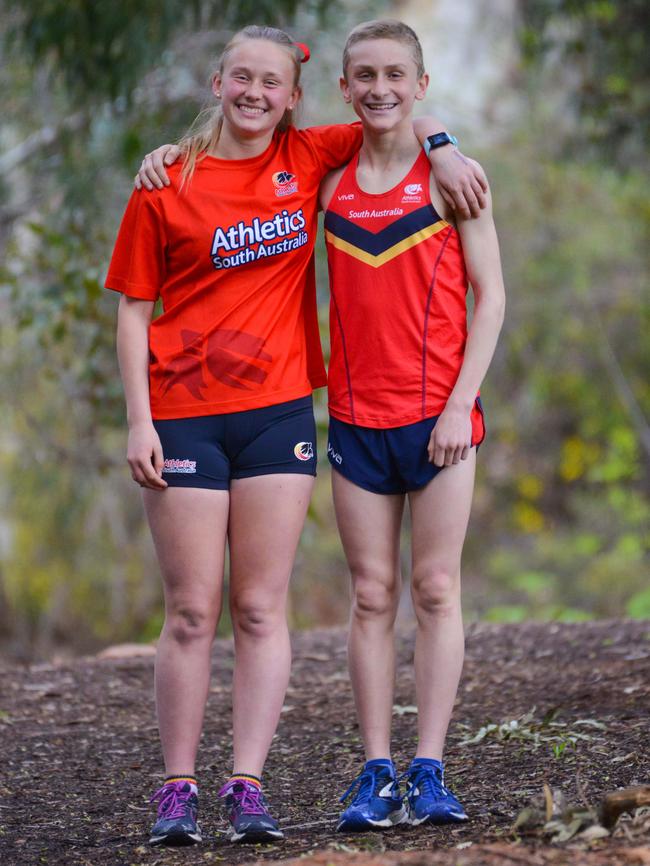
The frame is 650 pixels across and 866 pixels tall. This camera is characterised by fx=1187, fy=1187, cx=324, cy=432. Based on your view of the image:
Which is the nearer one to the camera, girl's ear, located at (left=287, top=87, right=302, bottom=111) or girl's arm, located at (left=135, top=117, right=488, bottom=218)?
girl's arm, located at (left=135, top=117, right=488, bottom=218)

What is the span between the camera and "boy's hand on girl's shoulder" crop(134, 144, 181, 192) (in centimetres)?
311

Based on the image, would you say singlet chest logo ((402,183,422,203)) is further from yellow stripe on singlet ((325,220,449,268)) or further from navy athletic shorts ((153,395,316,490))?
navy athletic shorts ((153,395,316,490))

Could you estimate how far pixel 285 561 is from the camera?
314 cm

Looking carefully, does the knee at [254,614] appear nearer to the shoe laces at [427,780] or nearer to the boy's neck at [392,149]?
the shoe laces at [427,780]

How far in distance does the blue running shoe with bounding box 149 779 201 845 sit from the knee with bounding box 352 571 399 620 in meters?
0.65

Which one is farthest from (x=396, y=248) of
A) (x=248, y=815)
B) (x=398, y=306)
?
(x=248, y=815)

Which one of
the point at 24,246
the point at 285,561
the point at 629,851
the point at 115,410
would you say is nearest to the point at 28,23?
the point at 115,410

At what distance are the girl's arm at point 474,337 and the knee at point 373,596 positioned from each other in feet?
1.16

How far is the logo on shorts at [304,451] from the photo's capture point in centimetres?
312

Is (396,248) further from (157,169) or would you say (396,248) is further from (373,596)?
(373,596)

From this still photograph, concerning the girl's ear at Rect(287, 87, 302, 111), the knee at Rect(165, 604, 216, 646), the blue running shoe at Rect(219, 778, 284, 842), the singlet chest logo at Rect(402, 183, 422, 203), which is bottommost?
the blue running shoe at Rect(219, 778, 284, 842)

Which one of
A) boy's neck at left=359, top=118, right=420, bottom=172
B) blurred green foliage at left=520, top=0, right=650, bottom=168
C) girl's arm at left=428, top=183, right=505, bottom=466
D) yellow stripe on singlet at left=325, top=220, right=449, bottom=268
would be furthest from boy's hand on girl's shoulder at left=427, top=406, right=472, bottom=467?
blurred green foliage at left=520, top=0, right=650, bottom=168

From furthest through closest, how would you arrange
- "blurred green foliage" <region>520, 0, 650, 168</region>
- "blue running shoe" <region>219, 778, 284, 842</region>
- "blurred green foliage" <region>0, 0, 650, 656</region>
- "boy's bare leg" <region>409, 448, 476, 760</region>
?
"blurred green foliage" <region>520, 0, 650, 168</region> → "blurred green foliage" <region>0, 0, 650, 656</region> → "boy's bare leg" <region>409, 448, 476, 760</region> → "blue running shoe" <region>219, 778, 284, 842</region>

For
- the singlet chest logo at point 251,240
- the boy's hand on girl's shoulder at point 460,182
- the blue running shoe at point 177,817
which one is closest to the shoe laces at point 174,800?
the blue running shoe at point 177,817
